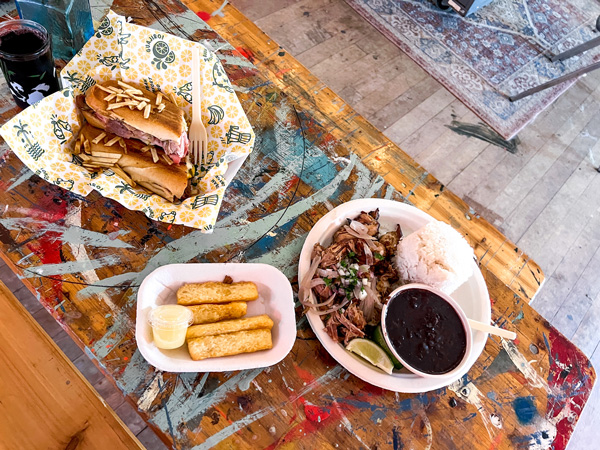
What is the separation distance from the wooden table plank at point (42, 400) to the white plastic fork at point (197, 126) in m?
0.69

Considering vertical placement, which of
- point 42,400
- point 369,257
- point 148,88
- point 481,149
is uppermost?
point 148,88

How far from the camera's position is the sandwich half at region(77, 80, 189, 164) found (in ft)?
4.12

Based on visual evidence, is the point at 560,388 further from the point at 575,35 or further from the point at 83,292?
the point at 575,35

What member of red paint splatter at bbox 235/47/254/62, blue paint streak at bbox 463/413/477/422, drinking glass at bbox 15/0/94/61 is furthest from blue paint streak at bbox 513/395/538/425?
drinking glass at bbox 15/0/94/61

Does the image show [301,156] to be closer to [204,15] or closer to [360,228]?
[360,228]

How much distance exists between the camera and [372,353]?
122cm

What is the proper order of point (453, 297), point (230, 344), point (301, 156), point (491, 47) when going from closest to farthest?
point (230, 344)
point (453, 297)
point (301, 156)
point (491, 47)

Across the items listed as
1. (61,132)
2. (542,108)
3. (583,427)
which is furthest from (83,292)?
(542,108)

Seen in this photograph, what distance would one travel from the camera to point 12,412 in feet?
3.73

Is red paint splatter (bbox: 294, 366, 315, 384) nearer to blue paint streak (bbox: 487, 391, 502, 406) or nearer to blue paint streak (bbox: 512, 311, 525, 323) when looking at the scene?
blue paint streak (bbox: 487, 391, 502, 406)

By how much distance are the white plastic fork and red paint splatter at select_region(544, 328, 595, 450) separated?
4.32 feet

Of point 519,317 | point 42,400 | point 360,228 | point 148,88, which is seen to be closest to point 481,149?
point 519,317

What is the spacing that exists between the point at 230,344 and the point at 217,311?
0.33 ft

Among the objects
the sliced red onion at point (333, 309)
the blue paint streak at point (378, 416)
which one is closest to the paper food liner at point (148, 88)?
the sliced red onion at point (333, 309)
